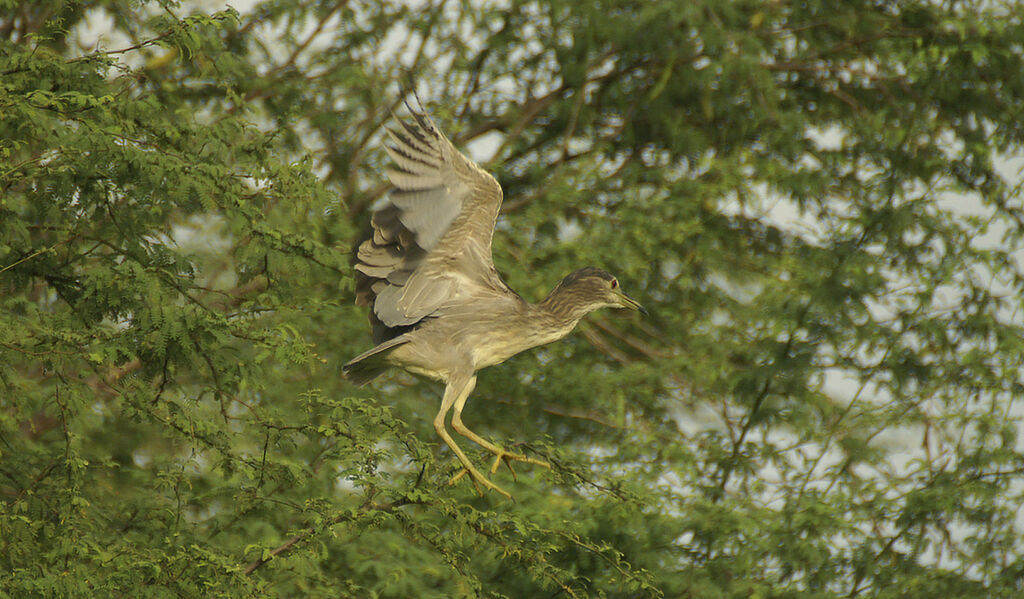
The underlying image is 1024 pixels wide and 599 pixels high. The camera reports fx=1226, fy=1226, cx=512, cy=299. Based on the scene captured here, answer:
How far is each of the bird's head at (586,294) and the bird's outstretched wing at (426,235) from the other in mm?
271

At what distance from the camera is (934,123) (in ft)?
27.0

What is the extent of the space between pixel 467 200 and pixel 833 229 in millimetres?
3379

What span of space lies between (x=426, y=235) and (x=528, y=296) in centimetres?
293

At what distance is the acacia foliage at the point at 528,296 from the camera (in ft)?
15.1

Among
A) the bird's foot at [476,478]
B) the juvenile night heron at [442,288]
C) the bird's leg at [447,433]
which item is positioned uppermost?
the juvenile night heron at [442,288]

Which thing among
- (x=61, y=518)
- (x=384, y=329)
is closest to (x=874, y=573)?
(x=384, y=329)

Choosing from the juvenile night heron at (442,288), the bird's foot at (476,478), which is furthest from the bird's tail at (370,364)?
the bird's foot at (476,478)

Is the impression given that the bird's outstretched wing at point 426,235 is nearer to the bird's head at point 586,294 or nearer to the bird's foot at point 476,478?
the bird's head at point 586,294

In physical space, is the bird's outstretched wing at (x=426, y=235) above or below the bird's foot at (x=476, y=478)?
above

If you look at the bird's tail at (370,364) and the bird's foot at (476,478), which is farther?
the bird's tail at (370,364)

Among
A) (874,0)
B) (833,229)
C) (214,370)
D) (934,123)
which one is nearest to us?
(214,370)

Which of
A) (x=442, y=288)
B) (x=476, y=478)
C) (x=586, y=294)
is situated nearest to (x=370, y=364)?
(x=442, y=288)

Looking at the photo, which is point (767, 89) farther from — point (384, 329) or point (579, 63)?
point (384, 329)

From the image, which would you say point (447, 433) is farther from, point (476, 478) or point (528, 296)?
point (528, 296)
